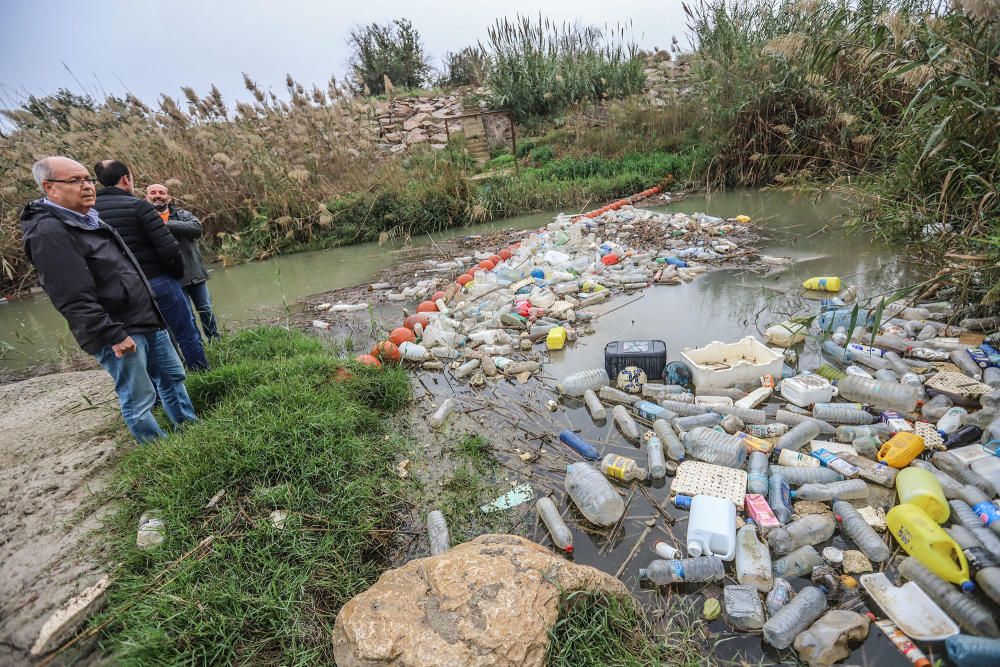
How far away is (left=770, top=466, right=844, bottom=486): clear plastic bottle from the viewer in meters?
2.44

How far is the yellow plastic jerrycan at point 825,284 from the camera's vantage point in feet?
15.2

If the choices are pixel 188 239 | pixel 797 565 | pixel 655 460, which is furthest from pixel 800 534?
pixel 188 239

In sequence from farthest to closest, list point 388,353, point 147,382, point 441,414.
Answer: point 388,353, point 441,414, point 147,382

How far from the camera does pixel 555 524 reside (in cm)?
232

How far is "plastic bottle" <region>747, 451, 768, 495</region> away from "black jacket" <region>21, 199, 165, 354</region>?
3.43 meters

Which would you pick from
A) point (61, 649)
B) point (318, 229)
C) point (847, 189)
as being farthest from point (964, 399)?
point (318, 229)

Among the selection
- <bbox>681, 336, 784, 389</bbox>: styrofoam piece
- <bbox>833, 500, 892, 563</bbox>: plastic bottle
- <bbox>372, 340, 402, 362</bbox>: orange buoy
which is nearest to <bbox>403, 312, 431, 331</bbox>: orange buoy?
→ <bbox>372, 340, 402, 362</bbox>: orange buoy

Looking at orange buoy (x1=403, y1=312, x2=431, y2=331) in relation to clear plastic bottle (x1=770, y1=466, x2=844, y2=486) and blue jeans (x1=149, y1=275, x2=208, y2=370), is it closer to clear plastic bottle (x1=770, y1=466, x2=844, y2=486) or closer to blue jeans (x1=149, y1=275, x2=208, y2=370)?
blue jeans (x1=149, y1=275, x2=208, y2=370)

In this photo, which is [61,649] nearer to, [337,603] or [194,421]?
→ [337,603]

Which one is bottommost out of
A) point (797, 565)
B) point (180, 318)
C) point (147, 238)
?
point (797, 565)

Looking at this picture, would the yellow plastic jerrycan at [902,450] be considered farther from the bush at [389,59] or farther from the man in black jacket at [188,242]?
the bush at [389,59]

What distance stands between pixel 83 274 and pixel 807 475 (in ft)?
12.8

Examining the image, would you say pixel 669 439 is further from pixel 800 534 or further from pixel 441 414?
pixel 441 414

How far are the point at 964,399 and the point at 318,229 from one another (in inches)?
397
